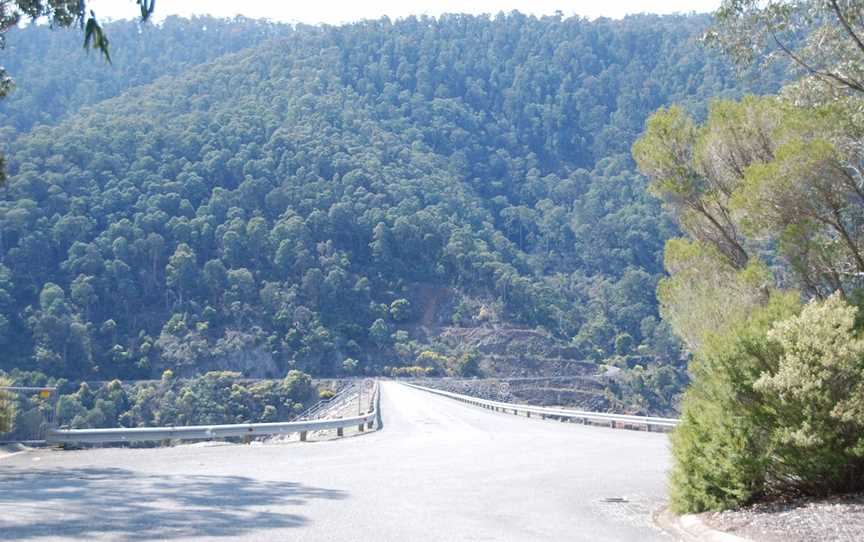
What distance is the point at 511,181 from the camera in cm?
14588

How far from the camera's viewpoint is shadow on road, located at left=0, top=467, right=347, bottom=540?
863 centimetres

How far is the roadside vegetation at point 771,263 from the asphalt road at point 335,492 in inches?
59.6

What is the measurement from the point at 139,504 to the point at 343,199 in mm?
102298

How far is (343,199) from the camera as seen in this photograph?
111688 millimetres

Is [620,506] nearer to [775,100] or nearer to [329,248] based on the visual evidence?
[775,100]

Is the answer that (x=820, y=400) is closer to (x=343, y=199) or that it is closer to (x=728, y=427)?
(x=728, y=427)

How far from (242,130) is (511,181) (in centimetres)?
4372

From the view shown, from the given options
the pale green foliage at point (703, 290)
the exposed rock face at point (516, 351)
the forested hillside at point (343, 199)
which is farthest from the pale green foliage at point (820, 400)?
the exposed rock face at point (516, 351)

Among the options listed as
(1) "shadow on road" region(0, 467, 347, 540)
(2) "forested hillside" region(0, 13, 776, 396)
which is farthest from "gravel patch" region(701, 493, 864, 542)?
(2) "forested hillside" region(0, 13, 776, 396)

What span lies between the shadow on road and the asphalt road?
1 centimetres

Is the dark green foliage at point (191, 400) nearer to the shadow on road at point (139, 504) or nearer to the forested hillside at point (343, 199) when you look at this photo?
the forested hillside at point (343, 199)

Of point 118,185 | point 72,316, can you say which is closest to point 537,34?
point 118,185

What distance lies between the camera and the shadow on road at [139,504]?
8.63 meters

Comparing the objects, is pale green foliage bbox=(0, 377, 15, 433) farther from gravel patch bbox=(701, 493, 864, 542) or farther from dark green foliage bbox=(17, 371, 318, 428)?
dark green foliage bbox=(17, 371, 318, 428)
